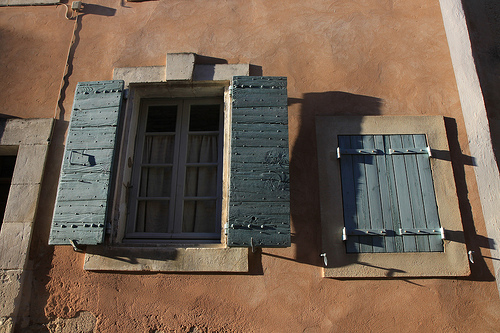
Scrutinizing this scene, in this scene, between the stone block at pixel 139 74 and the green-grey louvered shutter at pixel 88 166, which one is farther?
the stone block at pixel 139 74

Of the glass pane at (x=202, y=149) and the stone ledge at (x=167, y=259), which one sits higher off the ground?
the glass pane at (x=202, y=149)

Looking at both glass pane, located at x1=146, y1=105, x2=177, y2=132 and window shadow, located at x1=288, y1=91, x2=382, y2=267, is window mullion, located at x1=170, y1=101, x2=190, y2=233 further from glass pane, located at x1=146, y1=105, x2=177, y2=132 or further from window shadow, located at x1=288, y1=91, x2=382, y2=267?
window shadow, located at x1=288, y1=91, x2=382, y2=267

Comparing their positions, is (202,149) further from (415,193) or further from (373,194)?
(415,193)

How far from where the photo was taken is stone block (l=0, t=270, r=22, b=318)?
321cm

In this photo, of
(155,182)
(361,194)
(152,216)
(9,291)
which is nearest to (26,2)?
(155,182)

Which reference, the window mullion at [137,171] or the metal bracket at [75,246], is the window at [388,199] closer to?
the window mullion at [137,171]

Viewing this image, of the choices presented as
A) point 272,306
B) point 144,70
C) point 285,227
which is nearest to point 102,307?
point 272,306

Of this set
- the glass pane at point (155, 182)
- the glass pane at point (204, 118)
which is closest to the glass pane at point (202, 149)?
the glass pane at point (204, 118)

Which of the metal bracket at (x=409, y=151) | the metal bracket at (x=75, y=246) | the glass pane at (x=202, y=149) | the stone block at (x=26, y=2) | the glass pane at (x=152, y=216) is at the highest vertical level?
the stone block at (x=26, y=2)

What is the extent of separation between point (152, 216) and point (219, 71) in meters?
1.49

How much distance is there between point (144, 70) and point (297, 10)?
167 cm

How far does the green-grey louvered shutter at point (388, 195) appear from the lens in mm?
3258

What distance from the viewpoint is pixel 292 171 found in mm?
3547

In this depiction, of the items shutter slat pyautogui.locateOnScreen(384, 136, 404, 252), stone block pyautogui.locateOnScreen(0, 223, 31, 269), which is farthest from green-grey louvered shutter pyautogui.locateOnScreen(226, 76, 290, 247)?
stone block pyautogui.locateOnScreen(0, 223, 31, 269)
